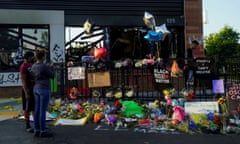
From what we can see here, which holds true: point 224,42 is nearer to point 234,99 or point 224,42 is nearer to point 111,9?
point 111,9

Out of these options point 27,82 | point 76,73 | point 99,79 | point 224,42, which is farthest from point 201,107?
point 224,42

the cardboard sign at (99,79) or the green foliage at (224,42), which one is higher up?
the green foliage at (224,42)

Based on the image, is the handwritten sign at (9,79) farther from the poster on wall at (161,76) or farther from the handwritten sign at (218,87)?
the handwritten sign at (218,87)

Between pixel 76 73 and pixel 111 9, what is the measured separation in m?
6.84

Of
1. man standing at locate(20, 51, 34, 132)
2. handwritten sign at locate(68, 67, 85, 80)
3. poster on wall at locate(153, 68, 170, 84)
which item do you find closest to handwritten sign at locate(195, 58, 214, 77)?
poster on wall at locate(153, 68, 170, 84)

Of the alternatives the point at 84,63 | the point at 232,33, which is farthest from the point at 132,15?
the point at 232,33

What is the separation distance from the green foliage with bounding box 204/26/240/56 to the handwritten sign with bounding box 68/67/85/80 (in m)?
27.2

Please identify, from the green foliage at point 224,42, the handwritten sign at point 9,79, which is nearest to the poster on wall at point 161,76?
the handwritten sign at point 9,79

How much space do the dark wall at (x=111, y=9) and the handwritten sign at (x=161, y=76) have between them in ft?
22.9

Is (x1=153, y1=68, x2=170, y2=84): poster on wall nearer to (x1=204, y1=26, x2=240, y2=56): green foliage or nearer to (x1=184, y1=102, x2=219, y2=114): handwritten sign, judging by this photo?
(x1=184, y1=102, x2=219, y2=114): handwritten sign

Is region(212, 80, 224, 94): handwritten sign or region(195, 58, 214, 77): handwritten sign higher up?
region(195, 58, 214, 77): handwritten sign

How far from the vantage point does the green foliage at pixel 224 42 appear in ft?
123

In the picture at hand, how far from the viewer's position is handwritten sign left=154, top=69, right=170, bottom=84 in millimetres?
10938

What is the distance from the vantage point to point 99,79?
11109mm
